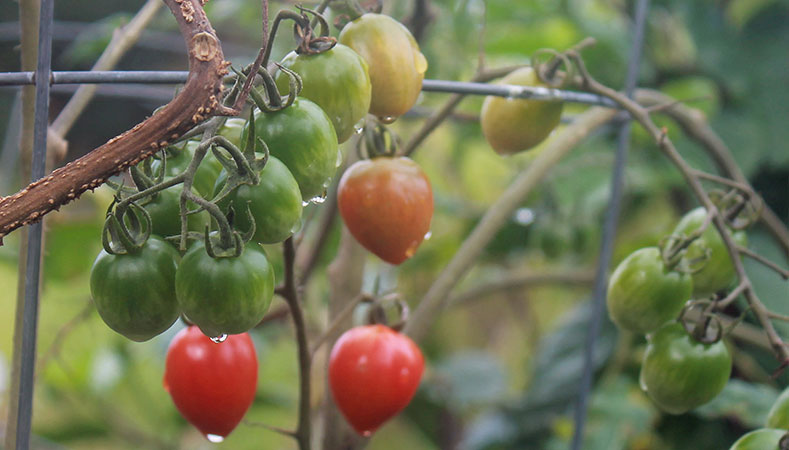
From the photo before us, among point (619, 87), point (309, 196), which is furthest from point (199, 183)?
point (619, 87)

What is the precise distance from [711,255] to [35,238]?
384mm

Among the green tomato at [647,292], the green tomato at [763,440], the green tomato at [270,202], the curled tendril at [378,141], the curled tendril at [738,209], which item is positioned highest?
the curled tendril at [378,141]

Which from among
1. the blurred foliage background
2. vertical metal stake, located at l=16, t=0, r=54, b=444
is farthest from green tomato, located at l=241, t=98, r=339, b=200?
the blurred foliage background

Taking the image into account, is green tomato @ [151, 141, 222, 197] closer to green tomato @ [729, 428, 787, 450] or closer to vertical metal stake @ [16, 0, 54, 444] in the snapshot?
vertical metal stake @ [16, 0, 54, 444]

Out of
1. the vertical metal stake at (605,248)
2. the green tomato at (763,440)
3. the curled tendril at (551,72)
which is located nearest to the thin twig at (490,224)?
the vertical metal stake at (605,248)

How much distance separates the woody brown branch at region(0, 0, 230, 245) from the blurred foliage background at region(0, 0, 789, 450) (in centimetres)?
55

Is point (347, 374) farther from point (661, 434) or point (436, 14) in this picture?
point (661, 434)

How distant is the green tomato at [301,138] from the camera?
32cm

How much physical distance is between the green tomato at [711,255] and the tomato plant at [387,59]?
21cm

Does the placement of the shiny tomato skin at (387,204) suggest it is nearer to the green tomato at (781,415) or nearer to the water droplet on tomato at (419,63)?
the water droplet on tomato at (419,63)

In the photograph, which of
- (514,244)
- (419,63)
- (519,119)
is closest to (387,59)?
(419,63)

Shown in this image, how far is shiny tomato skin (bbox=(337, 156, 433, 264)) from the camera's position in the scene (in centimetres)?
43

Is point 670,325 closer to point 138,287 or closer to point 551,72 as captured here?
point 551,72

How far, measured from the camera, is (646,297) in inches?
17.9
